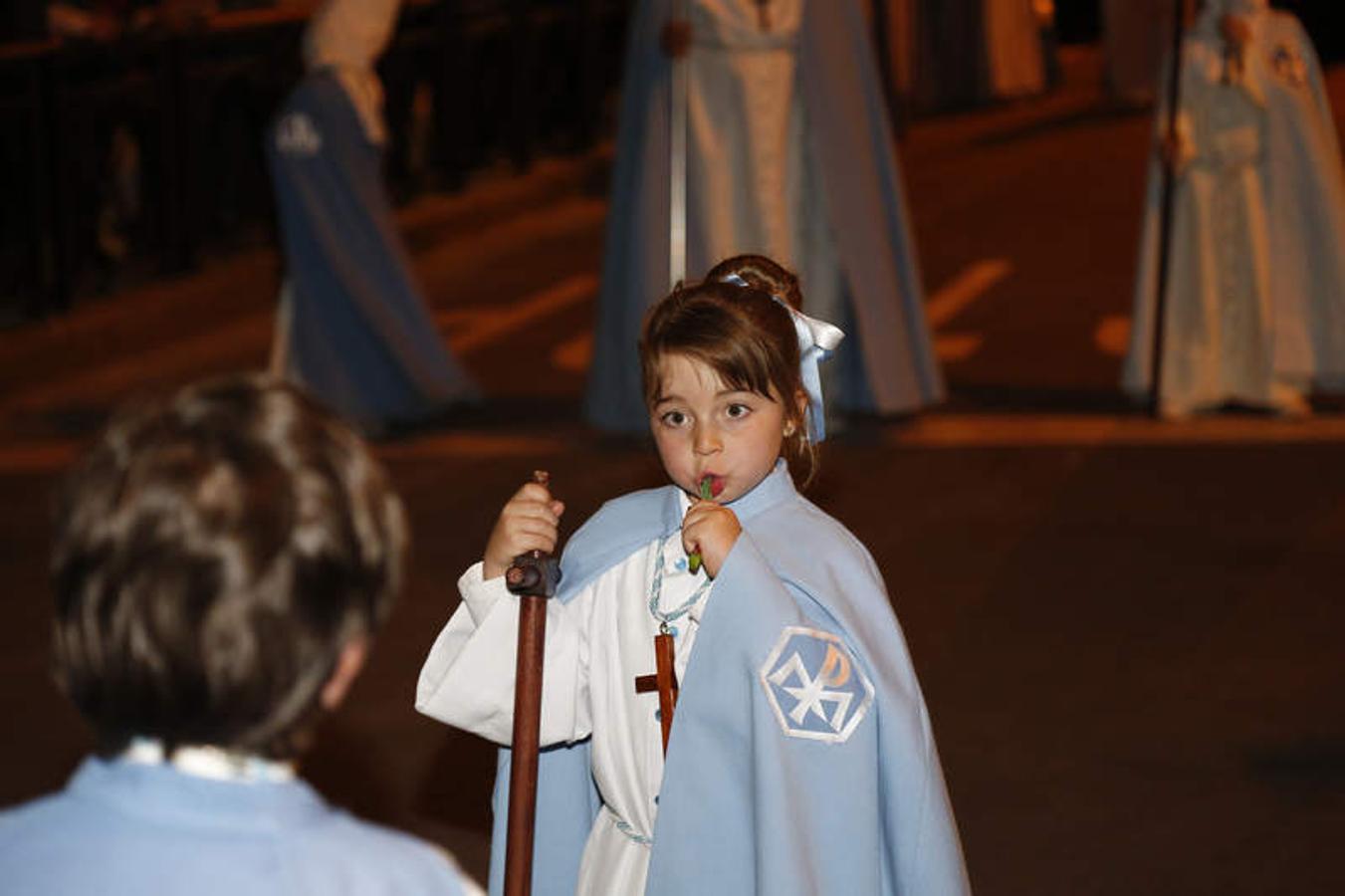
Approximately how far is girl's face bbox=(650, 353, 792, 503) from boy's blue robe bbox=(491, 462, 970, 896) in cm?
8

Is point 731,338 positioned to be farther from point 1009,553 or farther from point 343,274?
point 343,274

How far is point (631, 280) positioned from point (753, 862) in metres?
5.78

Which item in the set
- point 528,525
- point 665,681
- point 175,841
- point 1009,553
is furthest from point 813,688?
Result: point 1009,553

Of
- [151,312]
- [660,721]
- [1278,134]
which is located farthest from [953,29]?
[660,721]

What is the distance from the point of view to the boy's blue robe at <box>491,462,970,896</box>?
3156mm

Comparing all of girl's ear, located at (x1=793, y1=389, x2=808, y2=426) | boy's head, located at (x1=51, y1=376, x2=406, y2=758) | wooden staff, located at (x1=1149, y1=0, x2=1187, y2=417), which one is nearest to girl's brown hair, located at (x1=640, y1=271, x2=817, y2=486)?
girl's ear, located at (x1=793, y1=389, x2=808, y2=426)

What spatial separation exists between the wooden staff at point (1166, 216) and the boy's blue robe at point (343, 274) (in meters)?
2.52

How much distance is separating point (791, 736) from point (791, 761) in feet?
0.11

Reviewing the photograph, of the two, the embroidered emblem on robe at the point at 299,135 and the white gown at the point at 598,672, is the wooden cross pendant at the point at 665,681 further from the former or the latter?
the embroidered emblem on robe at the point at 299,135

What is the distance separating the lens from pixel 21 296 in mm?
12195

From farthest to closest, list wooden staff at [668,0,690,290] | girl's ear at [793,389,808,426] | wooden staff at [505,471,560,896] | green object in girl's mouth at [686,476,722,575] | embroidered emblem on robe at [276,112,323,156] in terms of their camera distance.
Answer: embroidered emblem on robe at [276,112,323,156] → wooden staff at [668,0,690,290] → girl's ear at [793,389,808,426] → green object in girl's mouth at [686,476,722,575] → wooden staff at [505,471,560,896]

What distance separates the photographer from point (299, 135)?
920 centimetres

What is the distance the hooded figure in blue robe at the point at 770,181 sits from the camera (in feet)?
29.0

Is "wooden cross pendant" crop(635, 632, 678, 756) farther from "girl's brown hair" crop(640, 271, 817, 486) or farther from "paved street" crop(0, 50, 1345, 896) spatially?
"paved street" crop(0, 50, 1345, 896)
